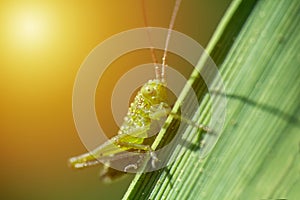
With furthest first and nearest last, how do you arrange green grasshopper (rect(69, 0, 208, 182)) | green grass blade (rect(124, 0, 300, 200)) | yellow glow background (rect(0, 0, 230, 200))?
yellow glow background (rect(0, 0, 230, 200)) → green grasshopper (rect(69, 0, 208, 182)) → green grass blade (rect(124, 0, 300, 200))

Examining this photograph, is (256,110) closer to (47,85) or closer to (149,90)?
(149,90)

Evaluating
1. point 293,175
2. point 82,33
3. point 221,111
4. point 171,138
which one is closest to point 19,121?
point 82,33

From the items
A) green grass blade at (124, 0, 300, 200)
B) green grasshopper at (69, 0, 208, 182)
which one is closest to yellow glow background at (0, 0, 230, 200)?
green grasshopper at (69, 0, 208, 182)

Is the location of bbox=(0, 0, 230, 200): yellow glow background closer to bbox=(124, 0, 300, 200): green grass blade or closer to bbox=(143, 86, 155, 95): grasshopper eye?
bbox=(143, 86, 155, 95): grasshopper eye

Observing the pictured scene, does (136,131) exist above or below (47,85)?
below

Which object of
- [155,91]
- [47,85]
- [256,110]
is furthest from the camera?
[47,85]

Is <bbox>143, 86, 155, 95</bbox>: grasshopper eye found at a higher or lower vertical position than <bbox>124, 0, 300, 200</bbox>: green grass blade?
higher

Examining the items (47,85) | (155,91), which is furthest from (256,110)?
(47,85)
